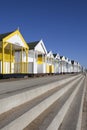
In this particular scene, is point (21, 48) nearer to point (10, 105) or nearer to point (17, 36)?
point (17, 36)

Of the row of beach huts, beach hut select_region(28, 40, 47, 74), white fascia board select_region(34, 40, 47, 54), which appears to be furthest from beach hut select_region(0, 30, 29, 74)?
white fascia board select_region(34, 40, 47, 54)

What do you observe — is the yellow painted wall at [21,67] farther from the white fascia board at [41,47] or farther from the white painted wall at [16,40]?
the white fascia board at [41,47]

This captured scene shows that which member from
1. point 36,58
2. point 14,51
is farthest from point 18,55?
point 36,58

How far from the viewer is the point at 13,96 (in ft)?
23.4

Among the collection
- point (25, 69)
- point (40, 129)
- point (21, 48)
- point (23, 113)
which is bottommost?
point (40, 129)

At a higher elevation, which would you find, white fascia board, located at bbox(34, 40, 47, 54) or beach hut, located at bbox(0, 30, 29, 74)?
white fascia board, located at bbox(34, 40, 47, 54)

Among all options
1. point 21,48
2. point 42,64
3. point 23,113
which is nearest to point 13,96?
point 23,113

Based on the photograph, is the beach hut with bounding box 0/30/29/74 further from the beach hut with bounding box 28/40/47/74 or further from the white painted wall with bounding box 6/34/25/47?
the beach hut with bounding box 28/40/47/74

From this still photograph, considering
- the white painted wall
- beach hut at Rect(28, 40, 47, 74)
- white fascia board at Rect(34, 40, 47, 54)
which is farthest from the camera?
white fascia board at Rect(34, 40, 47, 54)

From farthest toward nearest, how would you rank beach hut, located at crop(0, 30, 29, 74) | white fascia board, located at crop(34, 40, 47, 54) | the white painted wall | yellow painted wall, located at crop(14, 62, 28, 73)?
white fascia board, located at crop(34, 40, 47, 54), yellow painted wall, located at crop(14, 62, 28, 73), the white painted wall, beach hut, located at crop(0, 30, 29, 74)

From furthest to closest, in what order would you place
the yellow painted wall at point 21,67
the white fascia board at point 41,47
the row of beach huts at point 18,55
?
the white fascia board at point 41,47 → the yellow painted wall at point 21,67 → the row of beach huts at point 18,55

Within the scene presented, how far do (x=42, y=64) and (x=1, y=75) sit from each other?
16.1 m

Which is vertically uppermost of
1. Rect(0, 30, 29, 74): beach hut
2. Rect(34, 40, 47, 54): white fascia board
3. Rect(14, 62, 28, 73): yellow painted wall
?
Rect(34, 40, 47, 54): white fascia board

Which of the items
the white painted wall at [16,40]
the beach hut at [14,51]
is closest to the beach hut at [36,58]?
the beach hut at [14,51]
